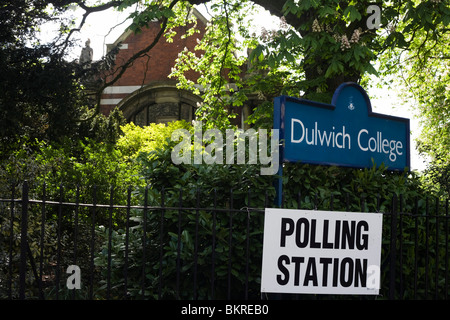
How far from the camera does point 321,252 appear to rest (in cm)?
457

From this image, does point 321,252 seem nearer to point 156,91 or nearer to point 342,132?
point 342,132

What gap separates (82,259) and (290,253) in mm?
5099

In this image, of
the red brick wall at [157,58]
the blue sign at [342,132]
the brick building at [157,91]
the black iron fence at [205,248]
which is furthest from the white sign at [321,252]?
the red brick wall at [157,58]

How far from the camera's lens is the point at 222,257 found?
4824 millimetres

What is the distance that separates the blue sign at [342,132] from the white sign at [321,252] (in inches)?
31.5

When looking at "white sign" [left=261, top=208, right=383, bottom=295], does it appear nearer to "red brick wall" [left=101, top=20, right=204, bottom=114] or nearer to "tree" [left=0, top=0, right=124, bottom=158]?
"tree" [left=0, top=0, right=124, bottom=158]

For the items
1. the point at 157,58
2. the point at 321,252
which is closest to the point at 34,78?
the point at 321,252

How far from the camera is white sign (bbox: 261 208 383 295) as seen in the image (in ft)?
14.6

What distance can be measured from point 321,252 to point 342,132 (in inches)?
63.3

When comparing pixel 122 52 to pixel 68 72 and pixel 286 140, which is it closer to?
pixel 68 72

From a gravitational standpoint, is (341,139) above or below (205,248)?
above

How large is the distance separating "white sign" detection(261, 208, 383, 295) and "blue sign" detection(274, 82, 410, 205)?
2.63ft

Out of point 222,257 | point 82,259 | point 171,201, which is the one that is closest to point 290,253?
point 222,257

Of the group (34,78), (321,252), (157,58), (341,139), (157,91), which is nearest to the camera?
(321,252)
